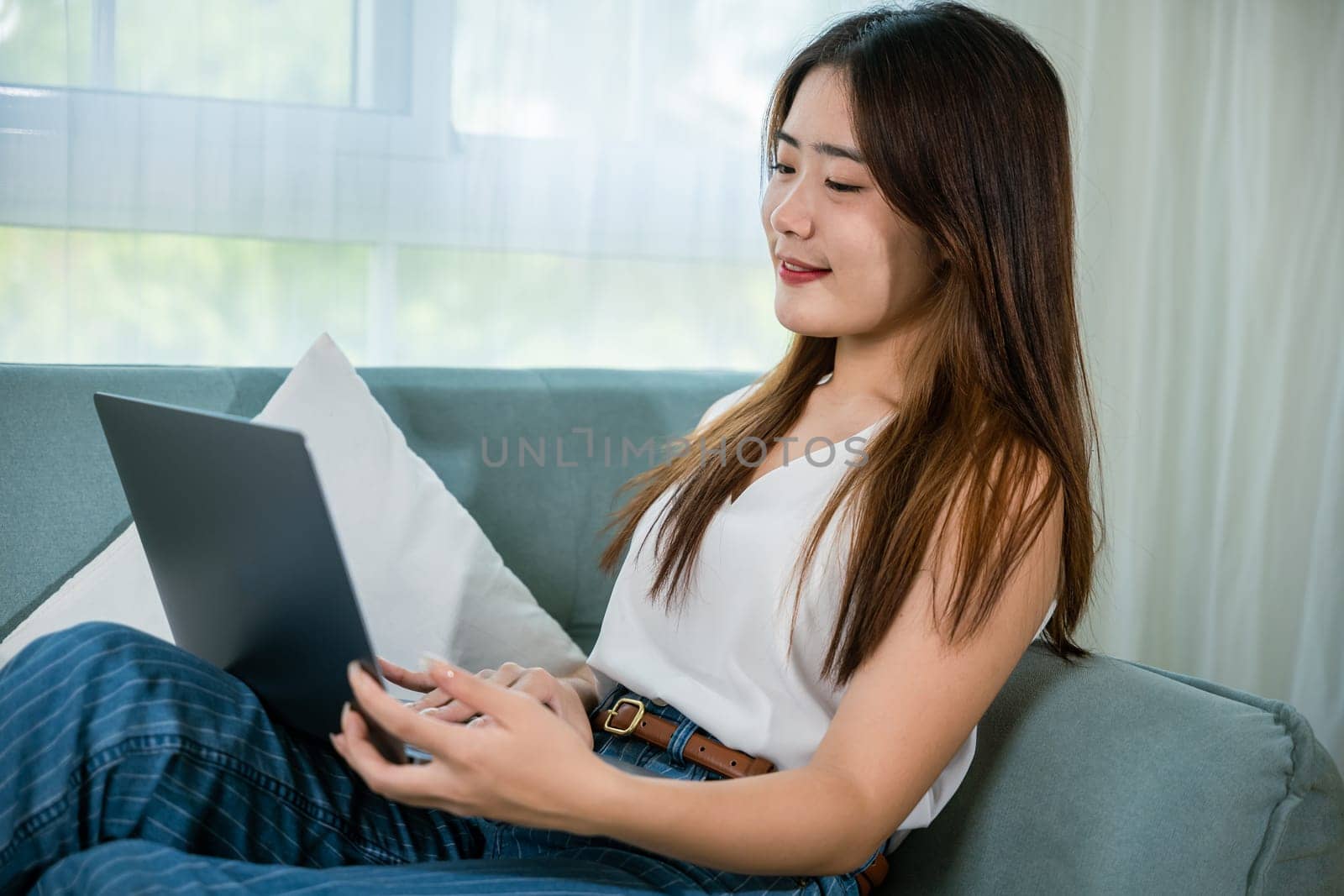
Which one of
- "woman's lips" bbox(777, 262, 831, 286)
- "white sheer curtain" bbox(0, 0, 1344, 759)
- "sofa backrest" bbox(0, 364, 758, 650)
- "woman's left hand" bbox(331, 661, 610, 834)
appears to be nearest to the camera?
"woman's left hand" bbox(331, 661, 610, 834)

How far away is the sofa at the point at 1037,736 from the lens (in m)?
0.95

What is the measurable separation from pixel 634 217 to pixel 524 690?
3.90 feet

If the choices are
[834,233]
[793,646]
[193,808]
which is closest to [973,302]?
[834,233]

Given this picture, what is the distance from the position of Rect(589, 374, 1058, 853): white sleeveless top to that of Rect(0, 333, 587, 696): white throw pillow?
360 mm

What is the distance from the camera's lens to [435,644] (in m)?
1.50

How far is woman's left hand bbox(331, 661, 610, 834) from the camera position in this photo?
757 millimetres

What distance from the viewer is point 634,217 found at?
6.95 ft

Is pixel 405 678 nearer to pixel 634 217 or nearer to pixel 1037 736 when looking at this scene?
pixel 1037 736

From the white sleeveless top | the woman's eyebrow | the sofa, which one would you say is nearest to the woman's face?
the woman's eyebrow

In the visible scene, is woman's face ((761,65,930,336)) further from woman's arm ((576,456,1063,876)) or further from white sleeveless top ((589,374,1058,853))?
woman's arm ((576,456,1063,876))

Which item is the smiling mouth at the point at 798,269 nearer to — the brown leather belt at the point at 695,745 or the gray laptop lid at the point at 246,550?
the brown leather belt at the point at 695,745

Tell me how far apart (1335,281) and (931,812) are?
2.05 meters

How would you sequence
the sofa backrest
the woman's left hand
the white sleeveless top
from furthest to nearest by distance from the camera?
the sofa backrest
the white sleeveless top
the woman's left hand

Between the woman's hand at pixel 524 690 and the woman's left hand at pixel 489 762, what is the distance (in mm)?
239
